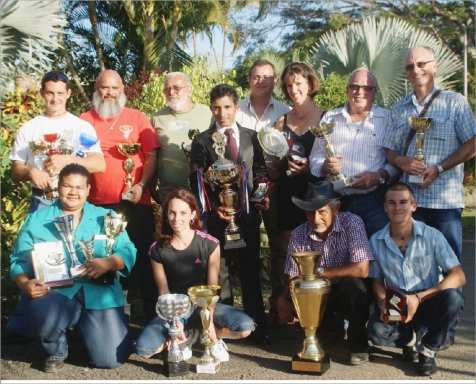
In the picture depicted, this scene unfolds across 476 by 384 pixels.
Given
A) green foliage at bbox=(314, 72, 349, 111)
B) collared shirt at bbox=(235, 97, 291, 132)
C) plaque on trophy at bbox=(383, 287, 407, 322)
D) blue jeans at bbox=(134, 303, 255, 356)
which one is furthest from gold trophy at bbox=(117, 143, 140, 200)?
green foliage at bbox=(314, 72, 349, 111)

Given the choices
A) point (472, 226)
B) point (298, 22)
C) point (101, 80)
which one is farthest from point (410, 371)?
point (298, 22)

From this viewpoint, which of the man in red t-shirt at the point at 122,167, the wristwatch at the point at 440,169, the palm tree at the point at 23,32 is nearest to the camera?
the wristwatch at the point at 440,169

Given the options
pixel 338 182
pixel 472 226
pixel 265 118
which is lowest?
pixel 472 226

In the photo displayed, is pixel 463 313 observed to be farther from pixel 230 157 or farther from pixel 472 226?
pixel 472 226

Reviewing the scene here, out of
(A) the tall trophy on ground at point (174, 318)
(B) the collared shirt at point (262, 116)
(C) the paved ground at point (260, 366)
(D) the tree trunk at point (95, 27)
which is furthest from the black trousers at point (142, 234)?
(D) the tree trunk at point (95, 27)

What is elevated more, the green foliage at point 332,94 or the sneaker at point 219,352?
the green foliage at point 332,94

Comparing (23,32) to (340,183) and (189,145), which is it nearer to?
(189,145)

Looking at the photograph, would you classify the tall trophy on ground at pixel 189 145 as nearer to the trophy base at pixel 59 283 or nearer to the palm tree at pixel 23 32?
the trophy base at pixel 59 283

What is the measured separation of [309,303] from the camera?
14.3 ft

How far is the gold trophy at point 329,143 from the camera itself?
4945mm

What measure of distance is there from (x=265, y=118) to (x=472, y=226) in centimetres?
770

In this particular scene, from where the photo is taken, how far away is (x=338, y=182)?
4.95 m

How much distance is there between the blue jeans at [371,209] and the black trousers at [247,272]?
85 cm

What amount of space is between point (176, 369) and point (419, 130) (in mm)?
2553
